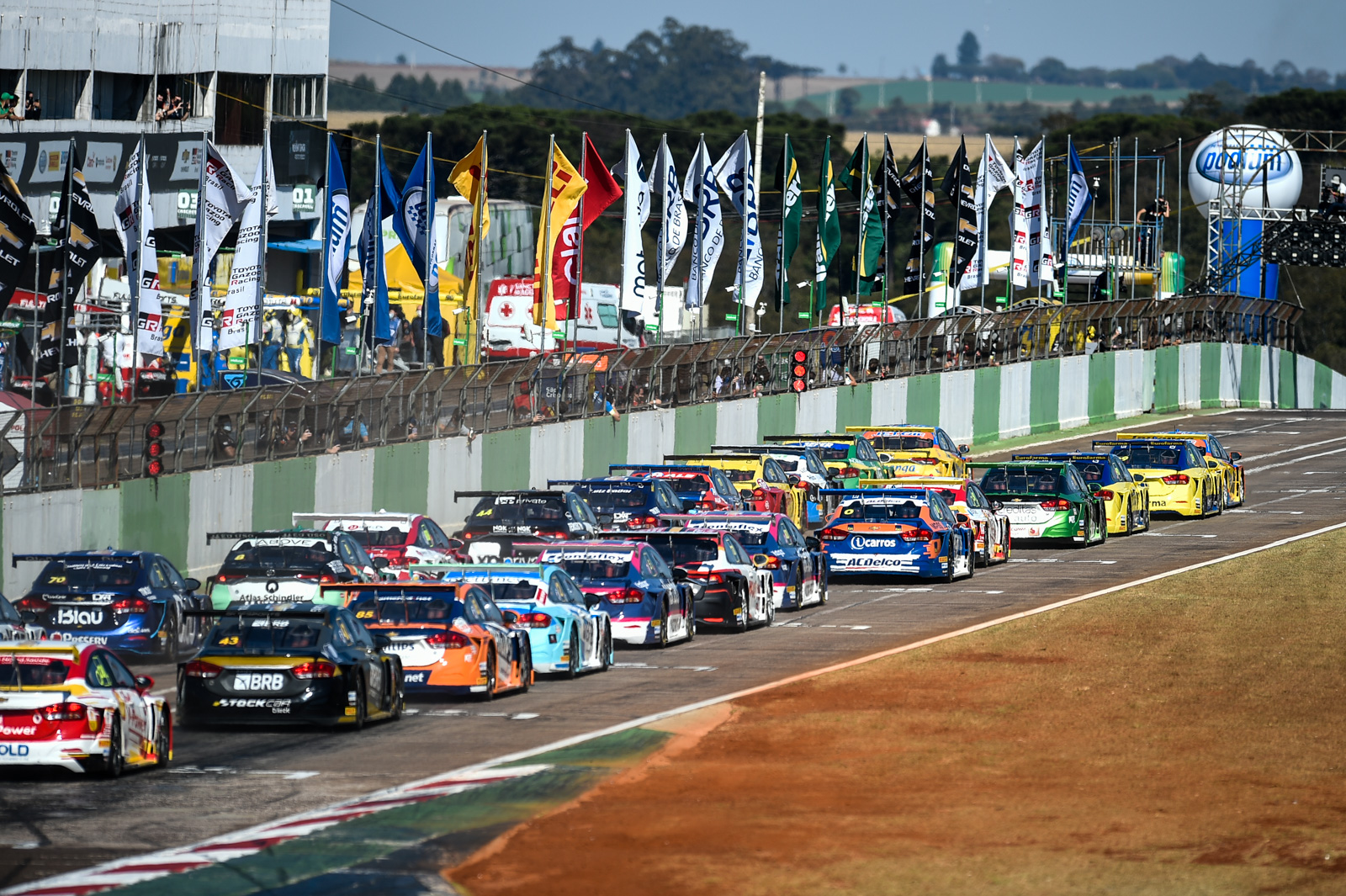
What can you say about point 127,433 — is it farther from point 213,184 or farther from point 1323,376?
point 1323,376

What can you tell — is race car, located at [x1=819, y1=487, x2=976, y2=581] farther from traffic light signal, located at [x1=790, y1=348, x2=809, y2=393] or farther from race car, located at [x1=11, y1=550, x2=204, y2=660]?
traffic light signal, located at [x1=790, y1=348, x2=809, y2=393]

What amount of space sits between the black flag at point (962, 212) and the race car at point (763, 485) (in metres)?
19.5

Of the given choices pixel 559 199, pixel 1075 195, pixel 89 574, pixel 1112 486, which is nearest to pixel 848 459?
pixel 1112 486

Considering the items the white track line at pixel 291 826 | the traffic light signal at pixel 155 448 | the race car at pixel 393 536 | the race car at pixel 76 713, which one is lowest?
the white track line at pixel 291 826

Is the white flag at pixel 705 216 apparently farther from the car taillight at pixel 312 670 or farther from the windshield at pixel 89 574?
the car taillight at pixel 312 670

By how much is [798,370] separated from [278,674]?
3375 cm

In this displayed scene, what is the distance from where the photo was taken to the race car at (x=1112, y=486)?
38.2 m

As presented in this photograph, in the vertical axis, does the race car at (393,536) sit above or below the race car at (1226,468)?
below

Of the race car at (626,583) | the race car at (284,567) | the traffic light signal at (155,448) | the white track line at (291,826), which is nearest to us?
the white track line at (291,826)

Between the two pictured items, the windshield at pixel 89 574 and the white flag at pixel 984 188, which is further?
the white flag at pixel 984 188

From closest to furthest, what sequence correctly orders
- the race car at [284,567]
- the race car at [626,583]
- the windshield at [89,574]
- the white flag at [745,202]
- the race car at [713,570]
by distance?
1. the windshield at [89,574]
2. the race car at [284,567]
3. the race car at [626,583]
4. the race car at [713,570]
5. the white flag at [745,202]

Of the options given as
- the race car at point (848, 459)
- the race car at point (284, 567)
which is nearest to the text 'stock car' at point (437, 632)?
the race car at point (284, 567)

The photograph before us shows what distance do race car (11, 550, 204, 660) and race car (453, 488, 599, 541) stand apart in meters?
6.39

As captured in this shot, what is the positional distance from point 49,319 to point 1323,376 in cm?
5802
